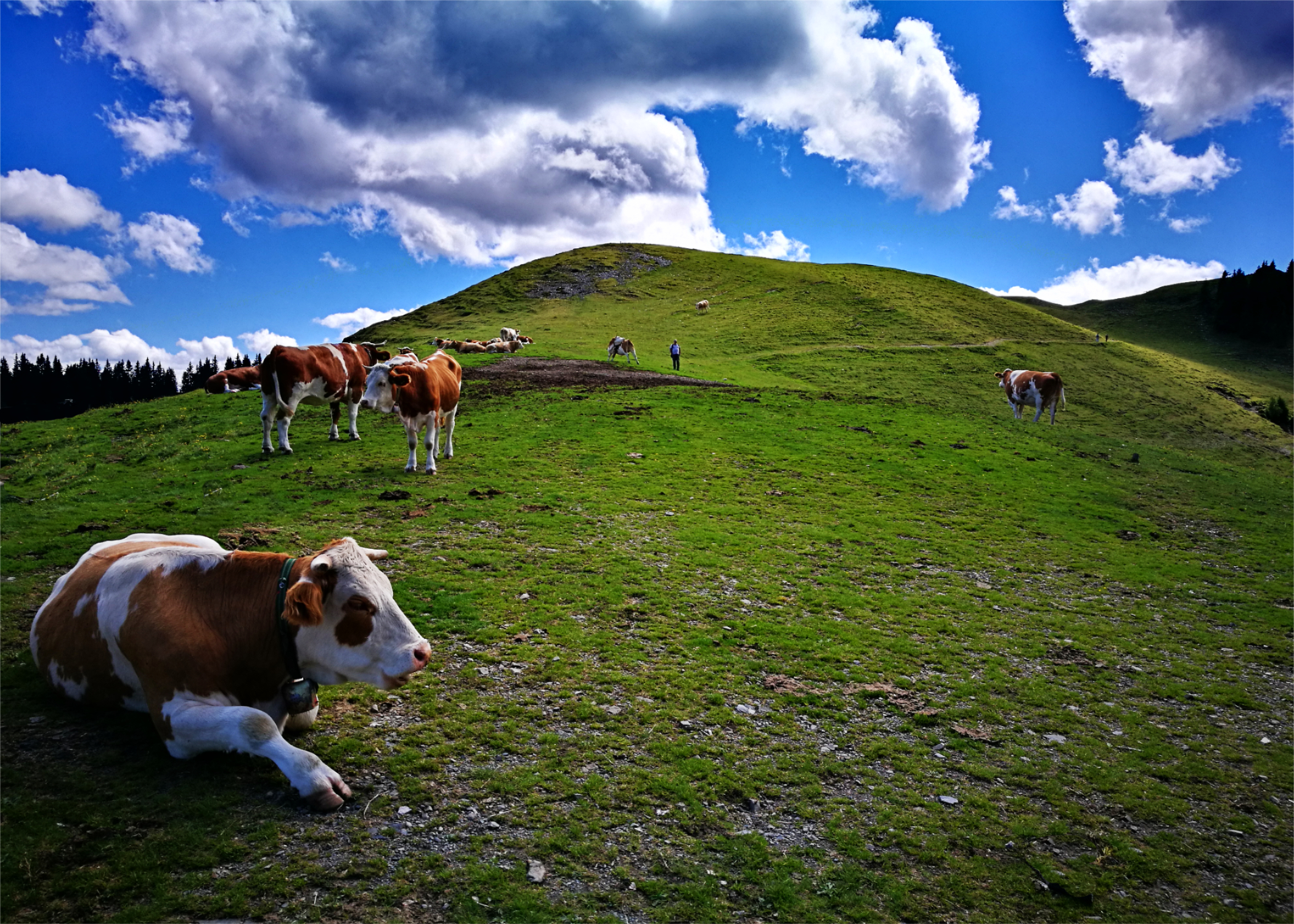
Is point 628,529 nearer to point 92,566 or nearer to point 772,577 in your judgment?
point 772,577

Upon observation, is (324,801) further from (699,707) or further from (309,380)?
(309,380)

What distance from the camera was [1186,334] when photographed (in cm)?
8331

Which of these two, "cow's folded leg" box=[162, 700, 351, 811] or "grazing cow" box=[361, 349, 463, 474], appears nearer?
"cow's folded leg" box=[162, 700, 351, 811]

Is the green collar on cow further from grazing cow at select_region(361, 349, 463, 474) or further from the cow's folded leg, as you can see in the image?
grazing cow at select_region(361, 349, 463, 474)

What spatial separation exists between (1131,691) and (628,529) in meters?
8.10

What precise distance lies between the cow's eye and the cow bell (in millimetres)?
860

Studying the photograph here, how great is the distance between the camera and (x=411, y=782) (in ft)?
17.6

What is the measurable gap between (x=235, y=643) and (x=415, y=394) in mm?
10965

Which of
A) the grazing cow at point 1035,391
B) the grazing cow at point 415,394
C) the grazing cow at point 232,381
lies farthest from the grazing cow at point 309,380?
the grazing cow at point 1035,391

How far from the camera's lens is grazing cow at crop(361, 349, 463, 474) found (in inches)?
611

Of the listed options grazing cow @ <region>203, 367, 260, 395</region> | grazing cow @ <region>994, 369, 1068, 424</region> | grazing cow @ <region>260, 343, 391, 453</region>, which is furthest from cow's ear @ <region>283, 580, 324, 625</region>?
grazing cow @ <region>994, 369, 1068, 424</region>

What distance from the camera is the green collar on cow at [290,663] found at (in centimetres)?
521

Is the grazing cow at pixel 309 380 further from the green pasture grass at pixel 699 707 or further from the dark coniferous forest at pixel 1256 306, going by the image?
the dark coniferous forest at pixel 1256 306

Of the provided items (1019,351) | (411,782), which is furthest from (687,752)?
(1019,351)
